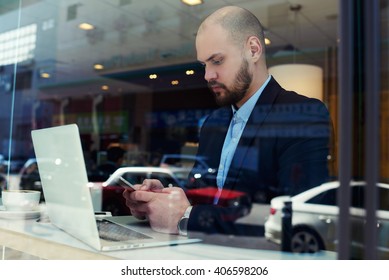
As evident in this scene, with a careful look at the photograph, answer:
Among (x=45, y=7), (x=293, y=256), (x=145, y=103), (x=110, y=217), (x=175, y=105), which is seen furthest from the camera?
(x=145, y=103)

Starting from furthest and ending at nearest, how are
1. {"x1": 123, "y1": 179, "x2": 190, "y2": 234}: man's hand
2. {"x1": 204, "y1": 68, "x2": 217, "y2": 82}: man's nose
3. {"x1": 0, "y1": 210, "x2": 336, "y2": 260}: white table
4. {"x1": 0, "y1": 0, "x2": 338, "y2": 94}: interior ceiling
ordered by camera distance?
{"x1": 0, "y1": 0, "x2": 338, "y2": 94}: interior ceiling, {"x1": 204, "y1": 68, "x2": 217, "y2": 82}: man's nose, {"x1": 123, "y1": 179, "x2": 190, "y2": 234}: man's hand, {"x1": 0, "y1": 210, "x2": 336, "y2": 260}: white table

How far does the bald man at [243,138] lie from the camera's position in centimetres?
128

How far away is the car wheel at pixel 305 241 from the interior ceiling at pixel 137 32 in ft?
4.34

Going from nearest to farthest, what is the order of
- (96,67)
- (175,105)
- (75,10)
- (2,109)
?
(2,109)
(75,10)
(175,105)
(96,67)

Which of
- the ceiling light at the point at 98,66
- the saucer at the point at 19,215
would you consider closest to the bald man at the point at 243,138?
the saucer at the point at 19,215

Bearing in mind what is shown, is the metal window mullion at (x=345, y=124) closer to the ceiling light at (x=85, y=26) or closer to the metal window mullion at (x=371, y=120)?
the metal window mullion at (x=371, y=120)

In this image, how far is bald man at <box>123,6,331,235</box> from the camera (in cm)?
128

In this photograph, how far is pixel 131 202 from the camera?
1428mm

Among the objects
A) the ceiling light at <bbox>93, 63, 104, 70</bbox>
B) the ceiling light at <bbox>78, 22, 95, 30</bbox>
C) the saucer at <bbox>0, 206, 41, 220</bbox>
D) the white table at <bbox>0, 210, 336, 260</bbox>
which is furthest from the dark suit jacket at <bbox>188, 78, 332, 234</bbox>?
the ceiling light at <bbox>93, 63, 104, 70</bbox>

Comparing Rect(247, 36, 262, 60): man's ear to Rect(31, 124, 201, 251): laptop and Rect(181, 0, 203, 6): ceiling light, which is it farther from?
Rect(181, 0, 203, 6): ceiling light

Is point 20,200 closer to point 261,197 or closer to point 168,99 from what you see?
point 261,197

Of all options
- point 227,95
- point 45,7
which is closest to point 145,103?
point 45,7

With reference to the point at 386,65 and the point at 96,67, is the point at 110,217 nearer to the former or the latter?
the point at 386,65

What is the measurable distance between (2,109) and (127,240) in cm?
247
